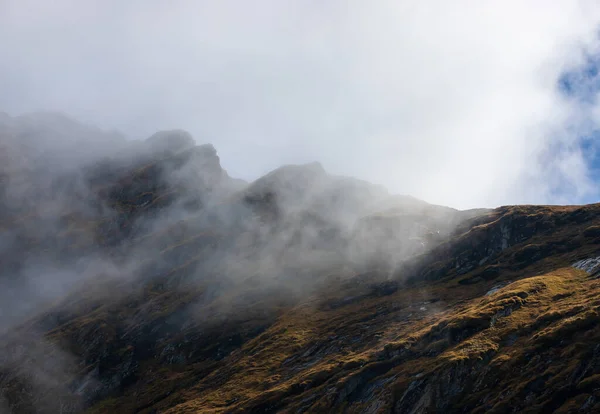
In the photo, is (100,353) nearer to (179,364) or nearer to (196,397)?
(179,364)

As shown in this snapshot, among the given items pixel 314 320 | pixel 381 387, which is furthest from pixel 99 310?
pixel 381 387

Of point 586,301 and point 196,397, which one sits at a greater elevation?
point 586,301

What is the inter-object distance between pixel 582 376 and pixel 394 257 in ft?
362

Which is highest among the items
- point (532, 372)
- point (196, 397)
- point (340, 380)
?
point (532, 372)

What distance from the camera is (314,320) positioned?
131m

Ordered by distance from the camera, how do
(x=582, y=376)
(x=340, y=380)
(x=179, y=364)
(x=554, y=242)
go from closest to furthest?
(x=582, y=376) → (x=340, y=380) → (x=554, y=242) → (x=179, y=364)

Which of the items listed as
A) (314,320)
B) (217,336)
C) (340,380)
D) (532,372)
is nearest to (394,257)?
(314,320)

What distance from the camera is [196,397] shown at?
106188 millimetres

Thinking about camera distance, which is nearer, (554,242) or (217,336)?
(554,242)

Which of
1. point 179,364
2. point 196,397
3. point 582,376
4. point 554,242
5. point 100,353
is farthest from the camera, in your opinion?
point 100,353

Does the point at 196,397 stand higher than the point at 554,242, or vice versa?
the point at 554,242

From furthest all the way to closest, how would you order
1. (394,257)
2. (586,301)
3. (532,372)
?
1. (394,257)
2. (586,301)
3. (532,372)

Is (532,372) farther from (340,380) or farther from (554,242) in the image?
(554,242)

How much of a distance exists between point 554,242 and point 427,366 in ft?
244
